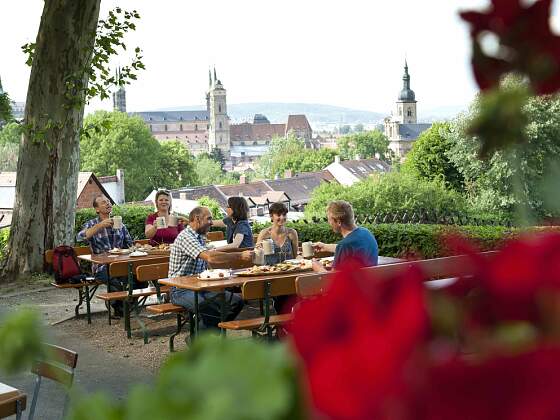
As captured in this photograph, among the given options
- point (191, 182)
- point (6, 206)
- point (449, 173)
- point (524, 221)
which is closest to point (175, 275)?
point (524, 221)

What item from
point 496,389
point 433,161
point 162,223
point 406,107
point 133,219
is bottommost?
point 133,219

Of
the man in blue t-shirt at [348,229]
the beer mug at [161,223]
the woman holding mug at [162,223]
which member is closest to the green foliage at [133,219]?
the woman holding mug at [162,223]

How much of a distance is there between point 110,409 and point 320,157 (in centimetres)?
14010

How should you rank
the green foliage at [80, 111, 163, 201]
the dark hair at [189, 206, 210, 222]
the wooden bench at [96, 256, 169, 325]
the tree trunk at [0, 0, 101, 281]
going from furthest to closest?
1. the green foliage at [80, 111, 163, 201]
2. the tree trunk at [0, 0, 101, 281]
3. the wooden bench at [96, 256, 169, 325]
4. the dark hair at [189, 206, 210, 222]

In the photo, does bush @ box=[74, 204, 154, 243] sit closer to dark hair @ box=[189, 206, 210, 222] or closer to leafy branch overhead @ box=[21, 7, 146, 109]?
leafy branch overhead @ box=[21, 7, 146, 109]

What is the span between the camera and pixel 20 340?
1.32 feet

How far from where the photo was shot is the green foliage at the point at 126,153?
8819cm

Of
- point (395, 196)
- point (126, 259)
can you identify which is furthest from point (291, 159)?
point (126, 259)

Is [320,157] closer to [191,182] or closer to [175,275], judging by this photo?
[191,182]

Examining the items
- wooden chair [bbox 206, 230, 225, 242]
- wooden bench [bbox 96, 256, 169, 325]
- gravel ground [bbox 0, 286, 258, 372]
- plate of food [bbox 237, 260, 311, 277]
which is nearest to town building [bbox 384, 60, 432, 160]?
wooden chair [bbox 206, 230, 225, 242]

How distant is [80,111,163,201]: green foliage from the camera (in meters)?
88.2

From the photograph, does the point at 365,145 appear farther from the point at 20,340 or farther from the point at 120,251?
the point at 20,340

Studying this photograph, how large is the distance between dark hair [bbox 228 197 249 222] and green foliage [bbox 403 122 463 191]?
51043 mm

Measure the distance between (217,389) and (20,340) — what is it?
134 mm
